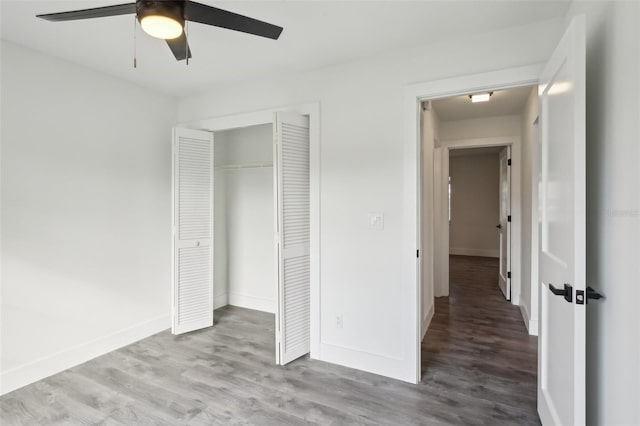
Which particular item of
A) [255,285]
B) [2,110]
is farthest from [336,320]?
[2,110]

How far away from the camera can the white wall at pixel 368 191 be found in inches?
101

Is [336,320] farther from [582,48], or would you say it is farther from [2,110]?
[2,110]

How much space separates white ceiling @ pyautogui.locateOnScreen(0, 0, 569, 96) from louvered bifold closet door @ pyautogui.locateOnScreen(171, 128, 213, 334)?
0.78 m

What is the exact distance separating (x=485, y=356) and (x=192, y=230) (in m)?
3.09

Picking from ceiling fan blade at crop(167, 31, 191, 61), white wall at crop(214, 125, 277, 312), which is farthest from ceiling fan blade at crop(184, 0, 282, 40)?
white wall at crop(214, 125, 277, 312)

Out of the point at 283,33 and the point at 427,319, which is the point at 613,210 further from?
the point at 427,319

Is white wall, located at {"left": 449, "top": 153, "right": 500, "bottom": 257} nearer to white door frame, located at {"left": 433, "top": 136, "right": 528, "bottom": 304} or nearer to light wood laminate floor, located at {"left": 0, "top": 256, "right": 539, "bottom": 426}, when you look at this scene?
white door frame, located at {"left": 433, "top": 136, "right": 528, "bottom": 304}

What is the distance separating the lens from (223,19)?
62.5 inches

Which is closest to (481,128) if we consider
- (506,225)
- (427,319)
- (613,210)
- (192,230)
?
(506,225)

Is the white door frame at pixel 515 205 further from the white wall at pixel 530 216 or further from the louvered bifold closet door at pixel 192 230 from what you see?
the louvered bifold closet door at pixel 192 230

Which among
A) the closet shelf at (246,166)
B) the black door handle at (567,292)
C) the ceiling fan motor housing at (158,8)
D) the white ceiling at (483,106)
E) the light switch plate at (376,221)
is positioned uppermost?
the white ceiling at (483,106)

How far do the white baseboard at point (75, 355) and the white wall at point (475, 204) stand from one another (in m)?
7.29

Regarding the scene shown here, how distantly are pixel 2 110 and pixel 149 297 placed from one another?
2028 millimetres

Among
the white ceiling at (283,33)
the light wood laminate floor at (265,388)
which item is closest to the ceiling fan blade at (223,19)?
the white ceiling at (283,33)
